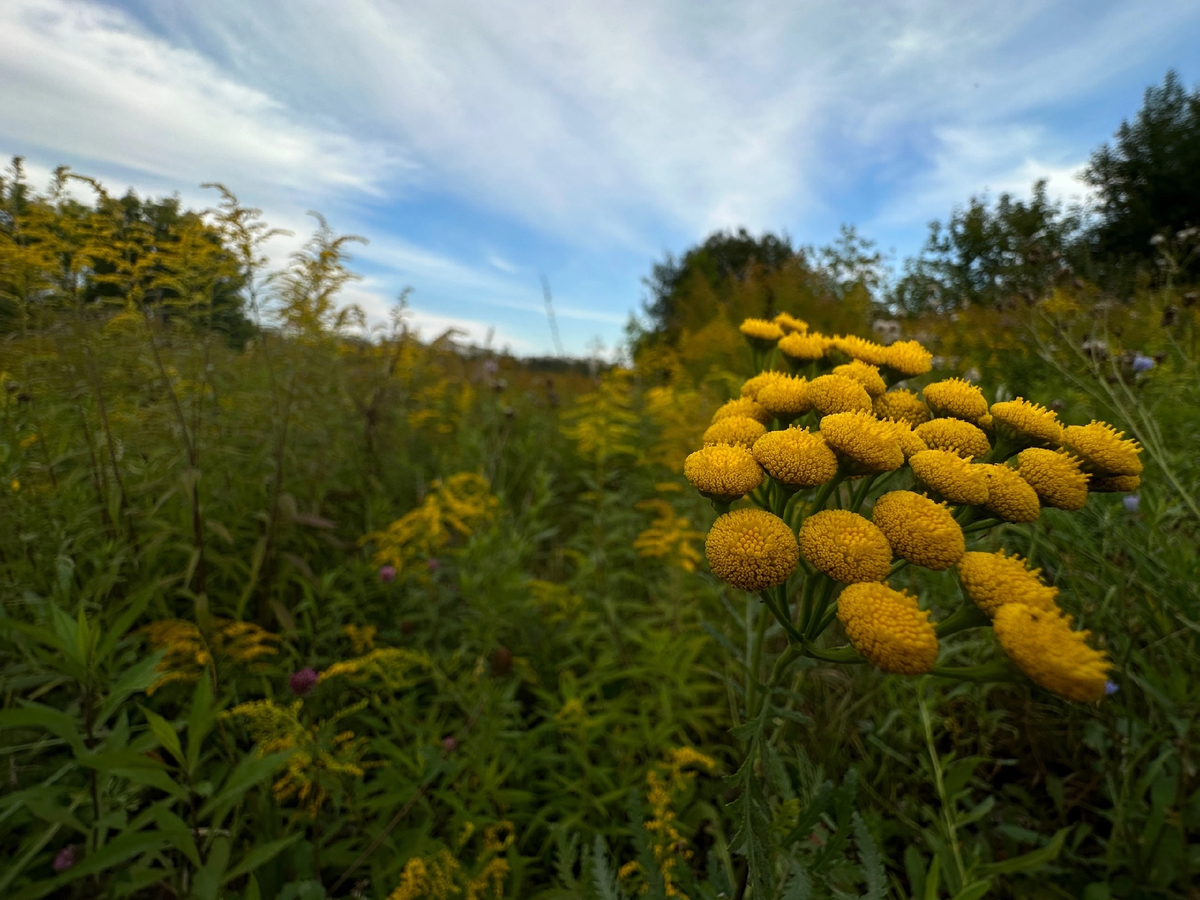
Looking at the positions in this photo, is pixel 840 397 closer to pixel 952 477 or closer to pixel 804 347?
pixel 952 477

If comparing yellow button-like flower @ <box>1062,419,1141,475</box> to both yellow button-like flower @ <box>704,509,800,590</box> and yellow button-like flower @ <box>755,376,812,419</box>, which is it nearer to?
yellow button-like flower @ <box>755,376,812,419</box>

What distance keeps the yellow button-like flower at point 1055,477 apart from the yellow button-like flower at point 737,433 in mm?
453

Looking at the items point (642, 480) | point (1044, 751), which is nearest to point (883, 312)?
point (642, 480)

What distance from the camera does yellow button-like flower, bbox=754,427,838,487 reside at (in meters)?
0.89

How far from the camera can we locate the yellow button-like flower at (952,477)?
860mm

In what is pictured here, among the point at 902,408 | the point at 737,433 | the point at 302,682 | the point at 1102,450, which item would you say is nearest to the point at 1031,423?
the point at 1102,450

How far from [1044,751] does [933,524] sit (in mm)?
1609

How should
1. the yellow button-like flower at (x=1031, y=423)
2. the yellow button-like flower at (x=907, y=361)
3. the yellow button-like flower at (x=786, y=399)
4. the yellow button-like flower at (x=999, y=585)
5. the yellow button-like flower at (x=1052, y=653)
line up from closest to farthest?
the yellow button-like flower at (x=1052, y=653) → the yellow button-like flower at (x=999, y=585) → the yellow button-like flower at (x=1031, y=423) → the yellow button-like flower at (x=786, y=399) → the yellow button-like flower at (x=907, y=361)

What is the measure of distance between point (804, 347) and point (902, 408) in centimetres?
31

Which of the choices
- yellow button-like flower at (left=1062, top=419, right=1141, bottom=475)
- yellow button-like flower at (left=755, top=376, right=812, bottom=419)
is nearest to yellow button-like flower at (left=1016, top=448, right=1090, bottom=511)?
yellow button-like flower at (left=1062, top=419, right=1141, bottom=475)

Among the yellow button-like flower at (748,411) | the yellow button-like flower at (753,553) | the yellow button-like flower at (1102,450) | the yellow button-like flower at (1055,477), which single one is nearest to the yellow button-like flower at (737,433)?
the yellow button-like flower at (748,411)

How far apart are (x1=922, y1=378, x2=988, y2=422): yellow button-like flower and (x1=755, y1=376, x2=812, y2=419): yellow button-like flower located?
0.86 feet

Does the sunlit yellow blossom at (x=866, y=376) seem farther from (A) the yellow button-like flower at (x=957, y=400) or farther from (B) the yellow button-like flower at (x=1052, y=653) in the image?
(B) the yellow button-like flower at (x=1052, y=653)

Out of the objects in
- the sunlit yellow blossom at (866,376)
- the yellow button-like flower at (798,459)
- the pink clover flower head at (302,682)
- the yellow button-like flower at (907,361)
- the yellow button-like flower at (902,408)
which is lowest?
the pink clover flower head at (302,682)
